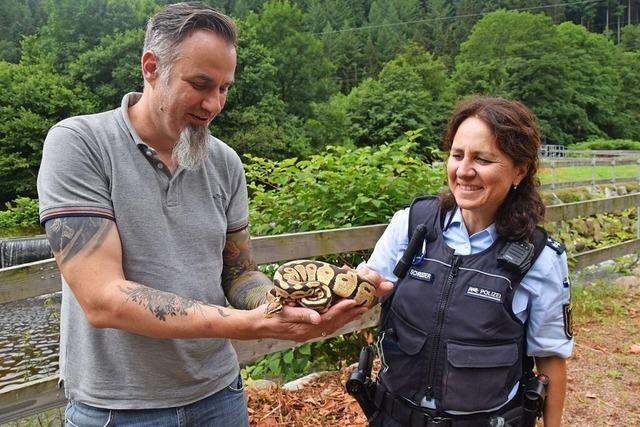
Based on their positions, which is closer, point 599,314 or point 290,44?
point 599,314

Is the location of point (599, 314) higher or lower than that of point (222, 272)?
lower

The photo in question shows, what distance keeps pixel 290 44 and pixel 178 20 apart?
48.9 metres

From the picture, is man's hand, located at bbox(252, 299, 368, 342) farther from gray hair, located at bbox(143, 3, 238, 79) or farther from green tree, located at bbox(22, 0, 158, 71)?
green tree, located at bbox(22, 0, 158, 71)

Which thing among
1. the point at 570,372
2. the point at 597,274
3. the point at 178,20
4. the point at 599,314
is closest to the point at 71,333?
the point at 178,20

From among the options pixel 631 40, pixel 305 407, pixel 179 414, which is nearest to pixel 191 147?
pixel 179 414

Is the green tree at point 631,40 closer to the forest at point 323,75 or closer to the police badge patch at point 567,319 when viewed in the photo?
the forest at point 323,75

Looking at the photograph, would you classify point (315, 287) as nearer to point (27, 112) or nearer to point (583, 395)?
point (583, 395)

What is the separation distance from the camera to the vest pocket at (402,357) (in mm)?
2752

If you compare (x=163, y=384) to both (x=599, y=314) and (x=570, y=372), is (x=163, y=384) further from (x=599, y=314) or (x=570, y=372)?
(x=599, y=314)

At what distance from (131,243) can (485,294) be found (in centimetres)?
161

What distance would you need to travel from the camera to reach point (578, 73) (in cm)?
7294

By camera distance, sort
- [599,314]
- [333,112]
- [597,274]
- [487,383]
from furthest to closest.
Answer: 1. [333,112]
2. [597,274]
3. [599,314]
4. [487,383]

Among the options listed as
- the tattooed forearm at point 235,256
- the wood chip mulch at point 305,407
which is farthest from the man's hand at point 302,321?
the wood chip mulch at point 305,407

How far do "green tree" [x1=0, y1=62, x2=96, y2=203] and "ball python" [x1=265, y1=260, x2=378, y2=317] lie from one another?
3494 centimetres
